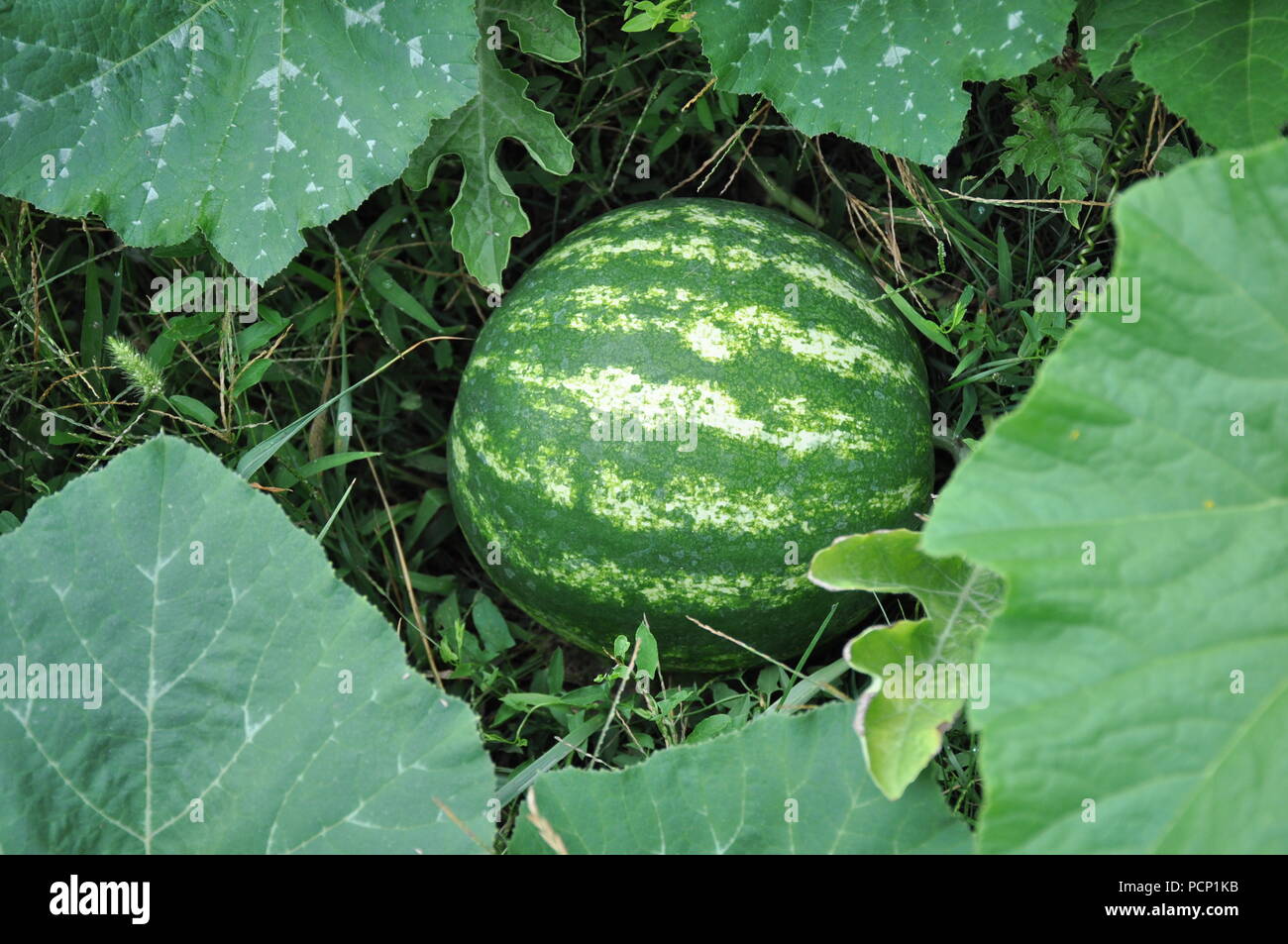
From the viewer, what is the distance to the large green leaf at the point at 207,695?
1.99m

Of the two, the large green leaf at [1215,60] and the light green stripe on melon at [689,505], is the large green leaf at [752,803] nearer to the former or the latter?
the light green stripe on melon at [689,505]

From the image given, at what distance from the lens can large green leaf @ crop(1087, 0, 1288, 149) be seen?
7.18 feet

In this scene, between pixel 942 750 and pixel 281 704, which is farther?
pixel 942 750

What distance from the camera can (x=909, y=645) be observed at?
201cm

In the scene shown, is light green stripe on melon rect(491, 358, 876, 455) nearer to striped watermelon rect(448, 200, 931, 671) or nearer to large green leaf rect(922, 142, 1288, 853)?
striped watermelon rect(448, 200, 931, 671)

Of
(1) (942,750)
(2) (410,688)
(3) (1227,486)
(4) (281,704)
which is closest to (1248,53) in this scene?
(3) (1227,486)

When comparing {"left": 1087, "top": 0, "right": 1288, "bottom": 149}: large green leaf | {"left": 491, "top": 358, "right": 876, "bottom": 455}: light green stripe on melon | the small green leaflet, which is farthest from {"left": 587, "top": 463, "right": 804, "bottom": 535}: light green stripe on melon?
{"left": 1087, "top": 0, "right": 1288, "bottom": 149}: large green leaf

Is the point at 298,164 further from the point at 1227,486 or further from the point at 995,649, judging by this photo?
the point at 1227,486

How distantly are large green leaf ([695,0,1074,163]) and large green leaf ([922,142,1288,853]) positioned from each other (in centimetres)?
85

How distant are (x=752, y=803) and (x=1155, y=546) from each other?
87cm

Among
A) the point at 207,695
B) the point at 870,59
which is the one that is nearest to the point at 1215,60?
the point at 870,59

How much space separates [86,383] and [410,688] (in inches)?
58.0

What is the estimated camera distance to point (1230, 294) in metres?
1.58
